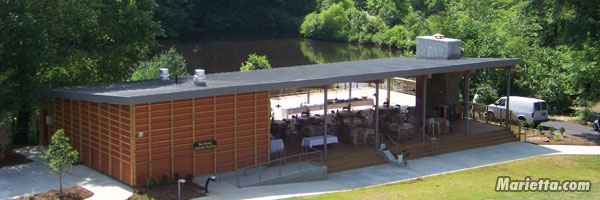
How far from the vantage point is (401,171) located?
998 inches

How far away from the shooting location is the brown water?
68.2m

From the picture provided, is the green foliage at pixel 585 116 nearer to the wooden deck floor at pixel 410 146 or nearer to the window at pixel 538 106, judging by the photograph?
the window at pixel 538 106

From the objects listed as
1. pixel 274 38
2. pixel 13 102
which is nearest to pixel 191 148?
Result: pixel 13 102

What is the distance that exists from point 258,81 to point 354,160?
4.77 metres

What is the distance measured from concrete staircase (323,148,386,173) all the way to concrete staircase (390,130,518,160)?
37.9 inches

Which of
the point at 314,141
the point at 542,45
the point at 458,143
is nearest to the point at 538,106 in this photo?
the point at 458,143

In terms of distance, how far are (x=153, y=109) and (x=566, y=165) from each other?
15476 millimetres

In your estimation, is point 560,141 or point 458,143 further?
point 560,141

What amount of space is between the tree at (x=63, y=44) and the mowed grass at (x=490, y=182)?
37.1 feet

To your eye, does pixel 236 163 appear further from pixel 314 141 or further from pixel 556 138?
pixel 556 138

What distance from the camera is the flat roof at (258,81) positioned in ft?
70.5

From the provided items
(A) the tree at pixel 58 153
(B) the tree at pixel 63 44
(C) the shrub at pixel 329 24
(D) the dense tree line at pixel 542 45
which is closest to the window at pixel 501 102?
(D) the dense tree line at pixel 542 45

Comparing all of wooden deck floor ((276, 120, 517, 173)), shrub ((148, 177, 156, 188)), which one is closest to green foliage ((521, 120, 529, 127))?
wooden deck floor ((276, 120, 517, 173))

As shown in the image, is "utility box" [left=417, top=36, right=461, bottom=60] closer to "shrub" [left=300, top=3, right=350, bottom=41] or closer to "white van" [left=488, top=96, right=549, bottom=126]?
"white van" [left=488, top=96, right=549, bottom=126]
